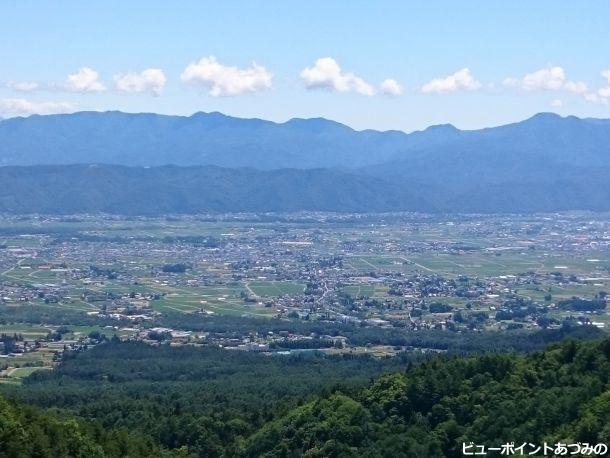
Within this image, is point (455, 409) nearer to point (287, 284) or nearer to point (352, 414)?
point (352, 414)

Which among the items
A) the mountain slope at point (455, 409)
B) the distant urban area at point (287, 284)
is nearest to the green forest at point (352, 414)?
the mountain slope at point (455, 409)

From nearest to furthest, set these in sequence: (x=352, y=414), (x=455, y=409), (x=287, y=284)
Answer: (x=455, y=409), (x=352, y=414), (x=287, y=284)

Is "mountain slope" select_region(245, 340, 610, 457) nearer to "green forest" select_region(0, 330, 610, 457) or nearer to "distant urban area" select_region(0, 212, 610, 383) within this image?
"green forest" select_region(0, 330, 610, 457)

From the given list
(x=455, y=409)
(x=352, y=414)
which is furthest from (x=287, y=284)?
(x=455, y=409)

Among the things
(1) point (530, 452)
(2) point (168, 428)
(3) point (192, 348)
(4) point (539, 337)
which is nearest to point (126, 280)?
(3) point (192, 348)

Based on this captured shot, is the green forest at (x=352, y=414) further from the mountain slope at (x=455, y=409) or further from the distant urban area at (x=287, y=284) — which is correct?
the distant urban area at (x=287, y=284)

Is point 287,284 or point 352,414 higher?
point 352,414

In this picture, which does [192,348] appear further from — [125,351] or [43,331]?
[43,331]

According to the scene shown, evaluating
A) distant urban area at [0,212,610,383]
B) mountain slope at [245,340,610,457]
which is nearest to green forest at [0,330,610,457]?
mountain slope at [245,340,610,457]
